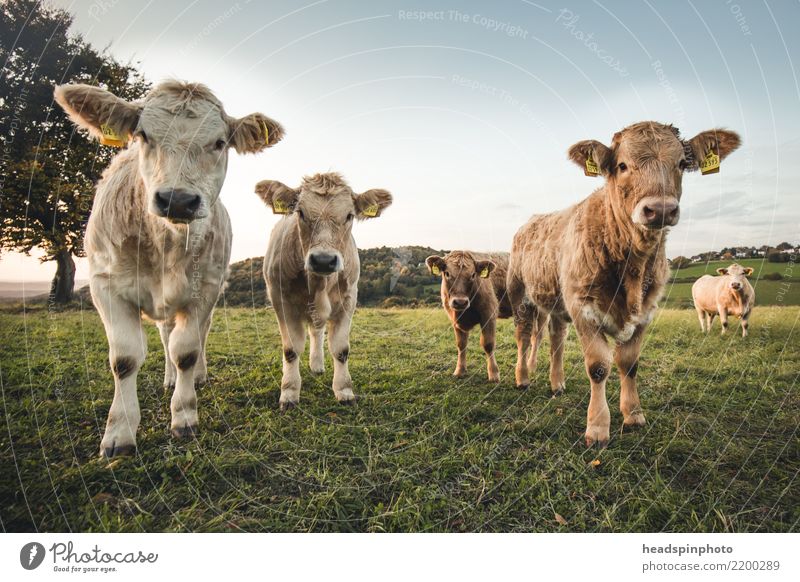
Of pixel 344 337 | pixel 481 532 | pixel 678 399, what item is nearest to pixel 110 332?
pixel 344 337

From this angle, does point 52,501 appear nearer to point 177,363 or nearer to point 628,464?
point 177,363

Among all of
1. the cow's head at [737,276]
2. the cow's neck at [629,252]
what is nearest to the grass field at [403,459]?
the cow's neck at [629,252]

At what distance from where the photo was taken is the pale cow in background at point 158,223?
3.11 metres

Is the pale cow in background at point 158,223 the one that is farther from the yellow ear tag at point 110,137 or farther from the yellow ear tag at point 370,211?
the yellow ear tag at point 370,211

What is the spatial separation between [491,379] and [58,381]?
206 inches

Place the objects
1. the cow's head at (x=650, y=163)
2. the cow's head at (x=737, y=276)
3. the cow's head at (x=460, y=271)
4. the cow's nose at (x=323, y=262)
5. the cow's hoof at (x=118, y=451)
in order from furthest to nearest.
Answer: the cow's head at (x=737, y=276)
the cow's head at (x=460, y=271)
the cow's nose at (x=323, y=262)
the cow's head at (x=650, y=163)
the cow's hoof at (x=118, y=451)

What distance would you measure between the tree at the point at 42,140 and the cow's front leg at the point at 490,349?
4.97 m

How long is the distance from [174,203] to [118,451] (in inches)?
78.2

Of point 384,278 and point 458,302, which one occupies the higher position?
point 384,278

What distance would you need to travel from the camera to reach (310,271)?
4461 mm

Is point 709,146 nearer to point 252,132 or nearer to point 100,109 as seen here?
point 252,132

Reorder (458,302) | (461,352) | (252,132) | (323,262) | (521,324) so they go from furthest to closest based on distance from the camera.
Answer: (521,324), (461,352), (458,302), (323,262), (252,132)

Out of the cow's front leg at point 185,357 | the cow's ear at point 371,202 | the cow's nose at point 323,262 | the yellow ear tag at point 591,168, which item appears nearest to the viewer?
the cow's front leg at point 185,357

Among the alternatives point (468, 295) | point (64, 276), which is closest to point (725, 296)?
point (468, 295)
